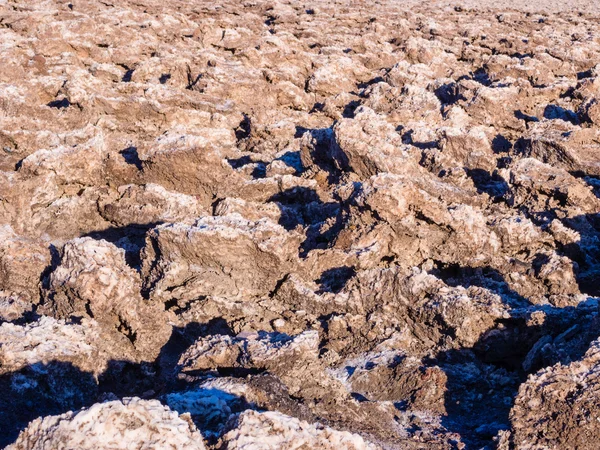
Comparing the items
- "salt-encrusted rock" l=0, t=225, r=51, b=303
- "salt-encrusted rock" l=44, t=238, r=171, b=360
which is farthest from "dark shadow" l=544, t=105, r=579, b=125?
"salt-encrusted rock" l=0, t=225, r=51, b=303

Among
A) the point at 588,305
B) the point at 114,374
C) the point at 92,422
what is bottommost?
the point at 114,374

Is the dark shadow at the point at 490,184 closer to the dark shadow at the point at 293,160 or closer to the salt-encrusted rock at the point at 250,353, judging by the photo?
the dark shadow at the point at 293,160

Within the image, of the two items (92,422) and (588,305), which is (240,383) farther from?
(588,305)

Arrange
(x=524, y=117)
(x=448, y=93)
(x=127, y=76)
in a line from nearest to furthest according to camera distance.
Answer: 1. (x=524, y=117)
2. (x=448, y=93)
3. (x=127, y=76)

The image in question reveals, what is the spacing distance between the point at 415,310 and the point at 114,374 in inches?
63.2

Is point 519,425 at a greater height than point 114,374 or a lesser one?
greater

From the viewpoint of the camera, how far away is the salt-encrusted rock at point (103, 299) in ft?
13.0

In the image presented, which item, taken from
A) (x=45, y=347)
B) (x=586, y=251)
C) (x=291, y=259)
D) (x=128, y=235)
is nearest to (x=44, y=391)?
(x=45, y=347)

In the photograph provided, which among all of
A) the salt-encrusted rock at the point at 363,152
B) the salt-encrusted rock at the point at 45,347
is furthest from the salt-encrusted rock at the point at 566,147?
the salt-encrusted rock at the point at 45,347

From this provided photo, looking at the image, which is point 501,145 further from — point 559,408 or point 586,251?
point 559,408

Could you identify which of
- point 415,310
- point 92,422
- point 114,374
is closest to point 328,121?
point 415,310

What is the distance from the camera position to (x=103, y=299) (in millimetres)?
3980

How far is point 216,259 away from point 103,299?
2.34 ft

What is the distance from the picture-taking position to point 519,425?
300 centimetres
